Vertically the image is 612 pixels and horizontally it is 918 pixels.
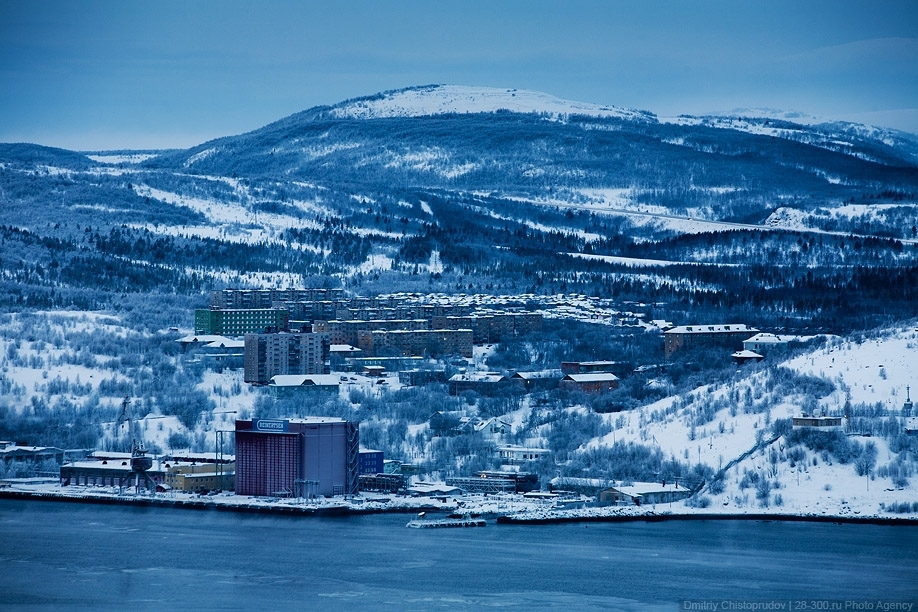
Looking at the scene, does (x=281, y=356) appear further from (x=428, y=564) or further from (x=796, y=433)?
(x=428, y=564)

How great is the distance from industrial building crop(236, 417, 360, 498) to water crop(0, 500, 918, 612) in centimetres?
218

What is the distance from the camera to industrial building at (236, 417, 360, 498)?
37594mm

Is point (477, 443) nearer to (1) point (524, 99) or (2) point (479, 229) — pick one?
(2) point (479, 229)

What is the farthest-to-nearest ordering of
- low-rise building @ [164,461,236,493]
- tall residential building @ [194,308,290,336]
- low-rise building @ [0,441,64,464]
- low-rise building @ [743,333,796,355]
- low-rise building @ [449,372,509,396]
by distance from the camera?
tall residential building @ [194,308,290,336] < low-rise building @ [743,333,796,355] < low-rise building @ [449,372,509,396] < low-rise building @ [0,441,64,464] < low-rise building @ [164,461,236,493]

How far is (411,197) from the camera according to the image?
8538 cm

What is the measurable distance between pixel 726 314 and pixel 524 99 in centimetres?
5766

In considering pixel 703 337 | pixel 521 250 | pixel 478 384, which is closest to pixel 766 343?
pixel 703 337

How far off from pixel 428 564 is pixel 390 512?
5.90 metres

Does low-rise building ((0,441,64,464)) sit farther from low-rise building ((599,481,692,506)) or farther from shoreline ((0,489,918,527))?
low-rise building ((599,481,692,506))

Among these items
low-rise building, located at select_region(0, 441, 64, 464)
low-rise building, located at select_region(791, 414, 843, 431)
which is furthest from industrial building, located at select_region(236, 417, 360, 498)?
low-rise building, located at select_region(791, 414, 843, 431)

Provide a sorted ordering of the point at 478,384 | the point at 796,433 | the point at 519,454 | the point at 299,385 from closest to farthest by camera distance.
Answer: the point at 796,433, the point at 519,454, the point at 299,385, the point at 478,384

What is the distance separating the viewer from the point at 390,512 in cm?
3606

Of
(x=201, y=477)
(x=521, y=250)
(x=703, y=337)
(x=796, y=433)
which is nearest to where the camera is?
(x=796, y=433)

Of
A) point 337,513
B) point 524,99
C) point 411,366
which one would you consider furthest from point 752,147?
point 337,513
